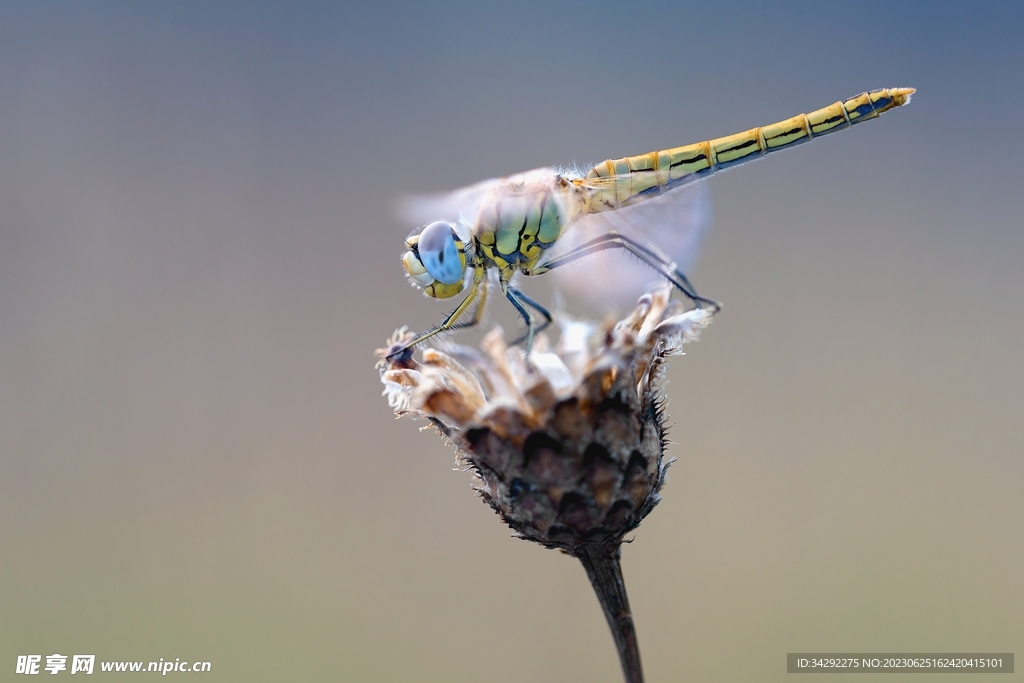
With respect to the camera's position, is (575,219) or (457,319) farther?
(575,219)

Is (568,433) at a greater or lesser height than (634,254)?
lesser

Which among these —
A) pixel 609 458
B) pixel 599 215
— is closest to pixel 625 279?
pixel 599 215

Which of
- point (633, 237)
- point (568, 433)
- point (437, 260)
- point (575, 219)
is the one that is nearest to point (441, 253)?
point (437, 260)

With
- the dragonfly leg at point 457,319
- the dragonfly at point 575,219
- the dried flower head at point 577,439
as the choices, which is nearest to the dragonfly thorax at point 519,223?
the dragonfly at point 575,219

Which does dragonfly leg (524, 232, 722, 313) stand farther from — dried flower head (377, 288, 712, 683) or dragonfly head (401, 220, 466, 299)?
dried flower head (377, 288, 712, 683)

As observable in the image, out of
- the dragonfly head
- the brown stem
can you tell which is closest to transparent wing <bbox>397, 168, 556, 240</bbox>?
the dragonfly head

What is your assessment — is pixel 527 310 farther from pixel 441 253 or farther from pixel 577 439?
pixel 577 439

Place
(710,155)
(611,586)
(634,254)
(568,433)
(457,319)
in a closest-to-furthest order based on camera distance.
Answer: (568,433), (611,586), (457,319), (634,254), (710,155)

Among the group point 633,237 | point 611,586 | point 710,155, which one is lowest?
point 611,586

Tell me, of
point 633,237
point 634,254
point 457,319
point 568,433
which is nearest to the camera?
point 568,433
